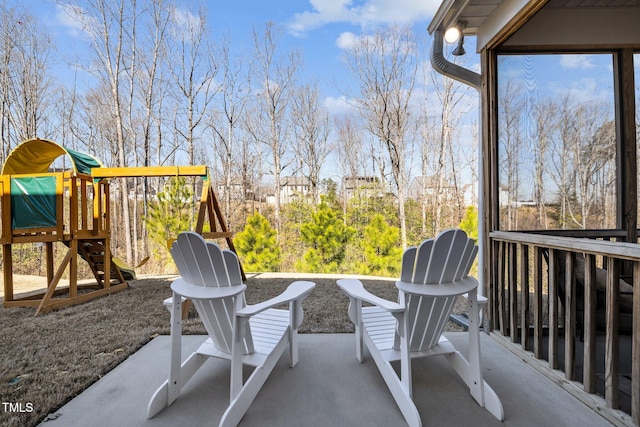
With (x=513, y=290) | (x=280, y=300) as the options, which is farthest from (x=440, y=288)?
(x=513, y=290)

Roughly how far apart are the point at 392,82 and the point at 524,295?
759cm

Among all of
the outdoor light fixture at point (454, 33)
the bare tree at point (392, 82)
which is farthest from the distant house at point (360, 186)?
the outdoor light fixture at point (454, 33)

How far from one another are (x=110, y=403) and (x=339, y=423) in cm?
126

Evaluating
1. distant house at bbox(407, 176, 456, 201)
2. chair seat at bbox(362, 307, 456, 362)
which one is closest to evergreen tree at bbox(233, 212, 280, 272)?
distant house at bbox(407, 176, 456, 201)

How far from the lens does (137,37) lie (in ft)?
28.5

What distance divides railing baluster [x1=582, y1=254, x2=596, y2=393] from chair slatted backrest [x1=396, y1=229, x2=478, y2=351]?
0.69 metres

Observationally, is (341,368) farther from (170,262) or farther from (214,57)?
(214,57)

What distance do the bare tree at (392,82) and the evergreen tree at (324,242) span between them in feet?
6.63

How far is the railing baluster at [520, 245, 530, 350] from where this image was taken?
2.29 metres

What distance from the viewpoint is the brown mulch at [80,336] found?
180 centimetres

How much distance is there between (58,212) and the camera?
155 inches

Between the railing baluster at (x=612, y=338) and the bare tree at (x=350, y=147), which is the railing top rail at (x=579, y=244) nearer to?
the railing baluster at (x=612, y=338)

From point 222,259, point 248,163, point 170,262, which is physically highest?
point 248,163

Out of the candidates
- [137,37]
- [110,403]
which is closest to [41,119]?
[137,37]
